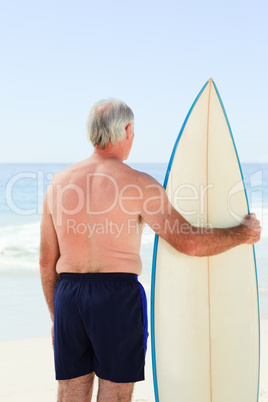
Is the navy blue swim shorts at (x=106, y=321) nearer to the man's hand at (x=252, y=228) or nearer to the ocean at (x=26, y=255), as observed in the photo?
the man's hand at (x=252, y=228)

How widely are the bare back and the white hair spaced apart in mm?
90

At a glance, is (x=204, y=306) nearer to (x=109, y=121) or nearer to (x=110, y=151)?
(x=110, y=151)

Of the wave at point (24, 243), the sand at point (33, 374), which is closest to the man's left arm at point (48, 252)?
the sand at point (33, 374)

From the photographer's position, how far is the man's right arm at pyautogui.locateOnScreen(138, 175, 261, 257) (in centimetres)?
188

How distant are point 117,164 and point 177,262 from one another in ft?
2.28

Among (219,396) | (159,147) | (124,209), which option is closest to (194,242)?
(124,209)

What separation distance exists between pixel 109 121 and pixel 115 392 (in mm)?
1013

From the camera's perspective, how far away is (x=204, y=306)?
2.44 metres

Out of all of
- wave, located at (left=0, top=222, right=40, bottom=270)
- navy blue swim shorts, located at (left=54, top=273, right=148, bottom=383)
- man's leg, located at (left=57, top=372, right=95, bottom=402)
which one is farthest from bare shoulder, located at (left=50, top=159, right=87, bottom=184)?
wave, located at (left=0, top=222, right=40, bottom=270)

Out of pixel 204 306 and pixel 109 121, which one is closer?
pixel 109 121

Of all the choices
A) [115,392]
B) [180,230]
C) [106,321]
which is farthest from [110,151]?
[115,392]

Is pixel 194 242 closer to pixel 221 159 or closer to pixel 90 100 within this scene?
pixel 221 159

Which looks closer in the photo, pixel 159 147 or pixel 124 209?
pixel 124 209

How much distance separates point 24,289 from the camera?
7102mm
